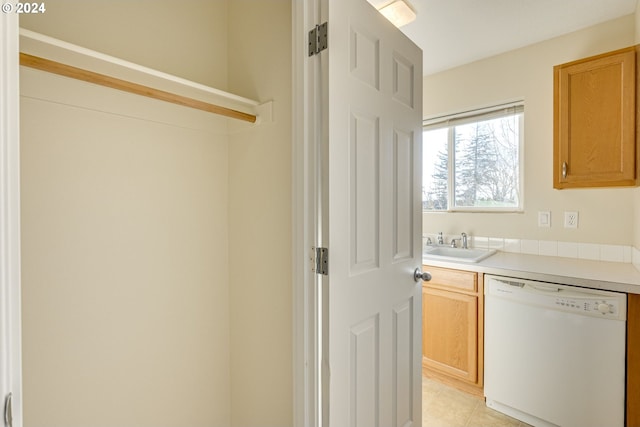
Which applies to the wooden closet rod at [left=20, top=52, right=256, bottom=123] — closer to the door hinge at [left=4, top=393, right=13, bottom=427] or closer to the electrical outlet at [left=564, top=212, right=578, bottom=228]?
the door hinge at [left=4, top=393, right=13, bottom=427]

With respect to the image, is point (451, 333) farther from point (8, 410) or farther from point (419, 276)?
point (8, 410)

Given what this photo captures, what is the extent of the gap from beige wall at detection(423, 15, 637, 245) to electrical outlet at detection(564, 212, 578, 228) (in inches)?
1.0

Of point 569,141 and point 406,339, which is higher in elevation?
point 569,141

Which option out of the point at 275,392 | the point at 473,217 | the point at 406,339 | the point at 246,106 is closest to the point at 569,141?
the point at 473,217

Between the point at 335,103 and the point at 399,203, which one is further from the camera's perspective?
the point at 399,203

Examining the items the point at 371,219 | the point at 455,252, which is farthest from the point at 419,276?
the point at 455,252

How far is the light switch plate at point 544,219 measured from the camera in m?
2.25

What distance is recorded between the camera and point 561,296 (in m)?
1.66

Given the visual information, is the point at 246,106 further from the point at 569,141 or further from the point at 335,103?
the point at 569,141

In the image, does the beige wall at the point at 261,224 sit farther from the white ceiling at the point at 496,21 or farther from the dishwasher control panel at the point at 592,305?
the dishwasher control panel at the point at 592,305

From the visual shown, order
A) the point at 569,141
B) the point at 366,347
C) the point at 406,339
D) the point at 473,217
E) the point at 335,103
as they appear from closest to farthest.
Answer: the point at 335,103, the point at 366,347, the point at 406,339, the point at 569,141, the point at 473,217

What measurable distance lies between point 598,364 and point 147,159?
2347 millimetres

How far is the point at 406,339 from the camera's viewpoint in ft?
4.65

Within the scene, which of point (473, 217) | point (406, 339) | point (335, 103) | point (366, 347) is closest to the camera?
point (335, 103)
